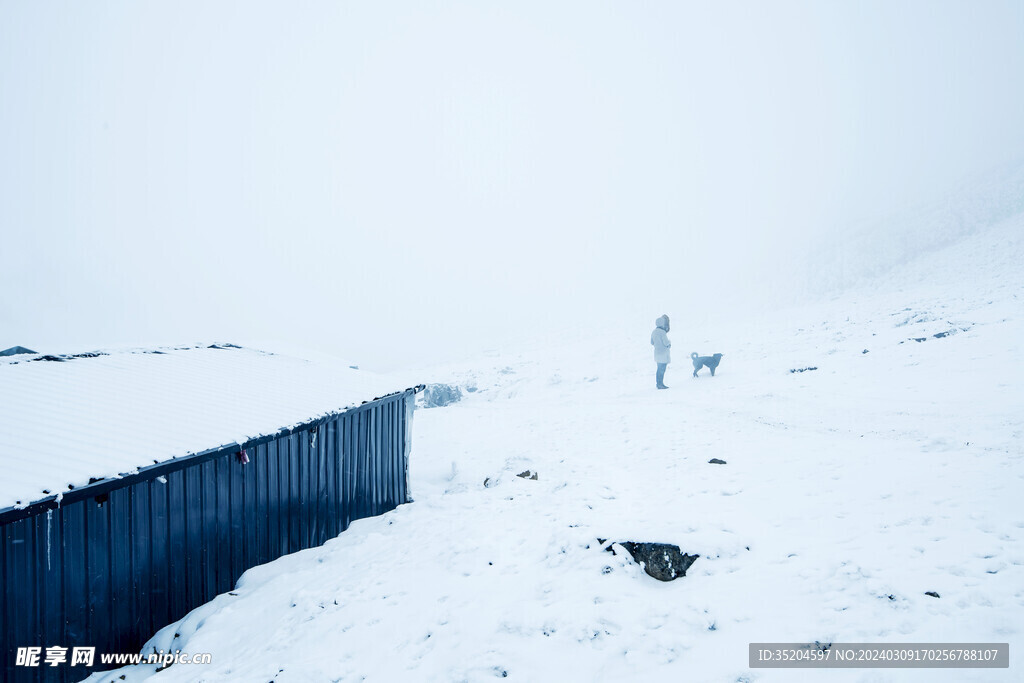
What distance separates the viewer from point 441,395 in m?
27.0

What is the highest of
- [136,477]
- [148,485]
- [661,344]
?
[661,344]

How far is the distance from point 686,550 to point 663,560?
0.30 metres

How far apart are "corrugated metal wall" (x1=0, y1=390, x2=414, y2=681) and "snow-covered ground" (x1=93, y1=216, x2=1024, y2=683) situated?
442mm

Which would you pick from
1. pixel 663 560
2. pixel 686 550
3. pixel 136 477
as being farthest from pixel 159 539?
pixel 686 550

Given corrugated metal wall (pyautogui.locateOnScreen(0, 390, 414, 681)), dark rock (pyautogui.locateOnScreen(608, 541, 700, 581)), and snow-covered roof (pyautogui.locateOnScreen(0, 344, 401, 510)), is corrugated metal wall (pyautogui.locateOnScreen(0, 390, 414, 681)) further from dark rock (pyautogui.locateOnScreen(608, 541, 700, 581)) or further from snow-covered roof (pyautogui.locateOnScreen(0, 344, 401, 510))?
dark rock (pyautogui.locateOnScreen(608, 541, 700, 581))

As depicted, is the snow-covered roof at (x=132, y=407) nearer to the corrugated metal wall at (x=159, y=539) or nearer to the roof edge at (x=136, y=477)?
the roof edge at (x=136, y=477)

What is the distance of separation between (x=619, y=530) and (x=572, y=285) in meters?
99.9

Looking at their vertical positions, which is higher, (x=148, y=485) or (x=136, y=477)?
(x=136, y=477)

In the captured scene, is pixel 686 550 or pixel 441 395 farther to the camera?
pixel 441 395

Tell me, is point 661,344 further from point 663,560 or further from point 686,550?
point 663,560

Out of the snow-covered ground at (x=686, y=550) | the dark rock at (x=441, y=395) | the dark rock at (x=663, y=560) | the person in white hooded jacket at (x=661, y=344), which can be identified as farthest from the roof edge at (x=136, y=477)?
the dark rock at (x=441, y=395)

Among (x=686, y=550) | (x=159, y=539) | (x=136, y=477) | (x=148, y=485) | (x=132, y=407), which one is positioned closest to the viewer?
(x=136, y=477)

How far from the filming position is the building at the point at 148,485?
5.17m

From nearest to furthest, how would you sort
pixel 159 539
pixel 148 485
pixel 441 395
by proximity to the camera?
pixel 148 485
pixel 159 539
pixel 441 395
